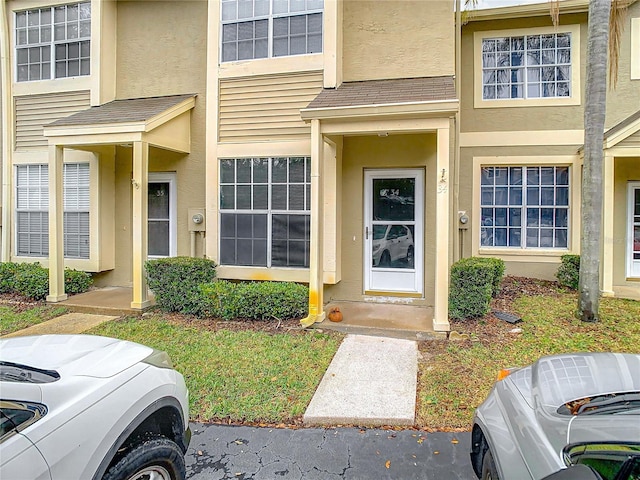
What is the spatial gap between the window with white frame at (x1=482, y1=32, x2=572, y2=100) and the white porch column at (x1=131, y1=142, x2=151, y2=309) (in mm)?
8229

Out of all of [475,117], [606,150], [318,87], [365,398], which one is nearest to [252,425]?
[365,398]

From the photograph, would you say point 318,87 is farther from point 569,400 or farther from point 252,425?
point 569,400

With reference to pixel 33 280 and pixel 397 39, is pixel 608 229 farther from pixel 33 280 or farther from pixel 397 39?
pixel 33 280

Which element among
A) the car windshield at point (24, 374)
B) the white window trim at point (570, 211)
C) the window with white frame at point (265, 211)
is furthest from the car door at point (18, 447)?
the white window trim at point (570, 211)

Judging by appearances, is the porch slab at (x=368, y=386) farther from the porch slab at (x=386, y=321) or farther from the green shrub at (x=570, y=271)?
the green shrub at (x=570, y=271)

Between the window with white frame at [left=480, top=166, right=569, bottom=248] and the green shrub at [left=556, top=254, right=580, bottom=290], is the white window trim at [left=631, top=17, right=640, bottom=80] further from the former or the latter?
the green shrub at [left=556, top=254, right=580, bottom=290]

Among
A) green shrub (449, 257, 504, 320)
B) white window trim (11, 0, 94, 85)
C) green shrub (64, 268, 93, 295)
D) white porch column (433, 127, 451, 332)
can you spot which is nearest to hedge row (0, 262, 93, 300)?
green shrub (64, 268, 93, 295)

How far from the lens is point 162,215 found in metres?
8.75

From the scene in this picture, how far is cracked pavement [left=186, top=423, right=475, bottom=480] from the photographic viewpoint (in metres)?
2.95

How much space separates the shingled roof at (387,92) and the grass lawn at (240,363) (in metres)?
3.62

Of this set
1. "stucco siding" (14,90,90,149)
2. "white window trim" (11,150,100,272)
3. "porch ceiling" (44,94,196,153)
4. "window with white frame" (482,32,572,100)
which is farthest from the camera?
"window with white frame" (482,32,572,100)

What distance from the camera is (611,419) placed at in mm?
1667

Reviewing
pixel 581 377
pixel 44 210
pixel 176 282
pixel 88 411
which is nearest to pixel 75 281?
pixel 44 210

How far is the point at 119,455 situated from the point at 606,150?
9.63 m
